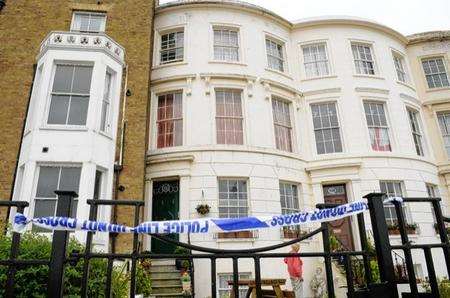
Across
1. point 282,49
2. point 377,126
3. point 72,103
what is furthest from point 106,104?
point 377,126

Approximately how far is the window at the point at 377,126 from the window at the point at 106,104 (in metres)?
12.2

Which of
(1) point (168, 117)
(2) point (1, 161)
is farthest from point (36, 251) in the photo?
(1) point (168, 117)

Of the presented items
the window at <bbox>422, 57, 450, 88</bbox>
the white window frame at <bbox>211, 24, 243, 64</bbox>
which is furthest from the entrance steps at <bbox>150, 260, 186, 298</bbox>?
the window at <bbox>422, 57, 450, 88</bbox>

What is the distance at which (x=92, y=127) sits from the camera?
11664 mm

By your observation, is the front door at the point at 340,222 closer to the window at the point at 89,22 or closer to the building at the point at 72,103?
the building at the point at 72,103

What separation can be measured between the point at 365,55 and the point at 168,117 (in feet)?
36.7

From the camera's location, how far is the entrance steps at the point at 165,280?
1147 centimetres

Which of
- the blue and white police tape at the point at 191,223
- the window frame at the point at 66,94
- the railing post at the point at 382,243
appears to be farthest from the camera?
the window frame at the point at 66,94

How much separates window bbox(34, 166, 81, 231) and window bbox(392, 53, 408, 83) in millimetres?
17194

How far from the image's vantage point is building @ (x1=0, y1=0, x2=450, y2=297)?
12023mm

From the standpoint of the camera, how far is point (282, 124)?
1633 cm

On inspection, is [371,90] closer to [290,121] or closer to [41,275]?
[290,121]

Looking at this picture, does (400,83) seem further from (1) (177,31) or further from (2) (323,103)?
(1) (177,31)

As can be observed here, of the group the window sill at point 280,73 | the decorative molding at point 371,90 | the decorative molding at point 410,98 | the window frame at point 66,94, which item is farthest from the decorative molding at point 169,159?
the decorative molding at point 410,98
